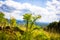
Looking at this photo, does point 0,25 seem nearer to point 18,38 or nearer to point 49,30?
point 18,38

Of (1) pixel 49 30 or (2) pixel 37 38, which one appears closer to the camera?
(2) pixel 37 38

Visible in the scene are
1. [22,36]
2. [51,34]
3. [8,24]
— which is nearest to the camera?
[22,36]

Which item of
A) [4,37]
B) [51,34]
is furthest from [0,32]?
[51,34]

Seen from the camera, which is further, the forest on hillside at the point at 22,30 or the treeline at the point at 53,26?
the treeline at the point at 53,26

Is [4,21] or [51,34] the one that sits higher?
[4,21]

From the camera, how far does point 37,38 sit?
2.07 metres

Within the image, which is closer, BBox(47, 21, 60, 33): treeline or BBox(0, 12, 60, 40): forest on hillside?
BBox(0, 12, 60, 40): forest on hillside

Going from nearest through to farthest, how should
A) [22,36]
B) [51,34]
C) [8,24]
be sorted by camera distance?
[22,36] → [8,24] → [51,34]

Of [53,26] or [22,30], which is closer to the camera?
[22,30]

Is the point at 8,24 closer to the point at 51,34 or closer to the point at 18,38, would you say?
the point at 18,38

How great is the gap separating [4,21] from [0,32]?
0.12 metres

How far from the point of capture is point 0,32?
6.92 ft

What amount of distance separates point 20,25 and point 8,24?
144 mm

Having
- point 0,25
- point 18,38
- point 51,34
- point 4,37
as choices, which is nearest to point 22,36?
point 18,38
